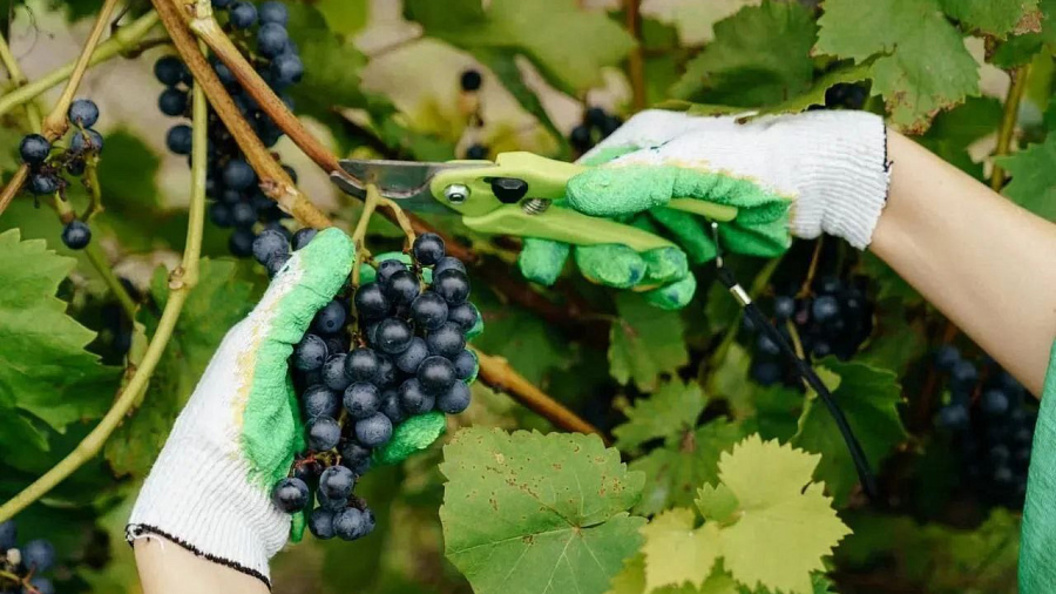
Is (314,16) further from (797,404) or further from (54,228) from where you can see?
(797,404)

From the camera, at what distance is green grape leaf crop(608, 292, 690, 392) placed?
4.21 ft

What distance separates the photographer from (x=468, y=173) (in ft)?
3.09

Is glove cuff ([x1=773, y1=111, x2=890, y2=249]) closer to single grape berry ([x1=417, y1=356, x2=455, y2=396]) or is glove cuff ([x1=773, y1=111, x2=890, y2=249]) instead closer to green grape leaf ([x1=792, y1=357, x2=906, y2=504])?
green grape leaf ([x1=792, y1=357, x2=906, y2=504])

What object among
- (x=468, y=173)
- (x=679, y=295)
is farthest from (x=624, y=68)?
(x=468, y=173)

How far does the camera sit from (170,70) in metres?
Result: 1.04

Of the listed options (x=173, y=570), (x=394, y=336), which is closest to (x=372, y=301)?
(x=394, y=336)

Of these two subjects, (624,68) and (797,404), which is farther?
(624,68)

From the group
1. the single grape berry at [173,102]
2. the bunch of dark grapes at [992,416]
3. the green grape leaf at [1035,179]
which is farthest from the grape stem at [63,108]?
the bunch of dark grapes at [992,416]

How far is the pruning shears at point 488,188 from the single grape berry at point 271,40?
0.56ft

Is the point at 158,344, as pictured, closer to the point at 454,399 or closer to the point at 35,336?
the point at 35,336

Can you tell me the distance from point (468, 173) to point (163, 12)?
0.32 metres

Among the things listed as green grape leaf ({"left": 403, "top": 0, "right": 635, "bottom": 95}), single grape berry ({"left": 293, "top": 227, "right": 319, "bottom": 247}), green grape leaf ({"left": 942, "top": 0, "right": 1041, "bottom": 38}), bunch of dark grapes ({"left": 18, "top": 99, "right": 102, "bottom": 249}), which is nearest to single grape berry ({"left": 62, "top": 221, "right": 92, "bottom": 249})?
bunch of dark grapes ({"left": 18, "top": 99, "right": 102, "bottom": 249})

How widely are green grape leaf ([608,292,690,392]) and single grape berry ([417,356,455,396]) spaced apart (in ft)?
1.62

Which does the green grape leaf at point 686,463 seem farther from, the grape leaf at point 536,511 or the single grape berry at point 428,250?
the single grape berry at point 428,250
